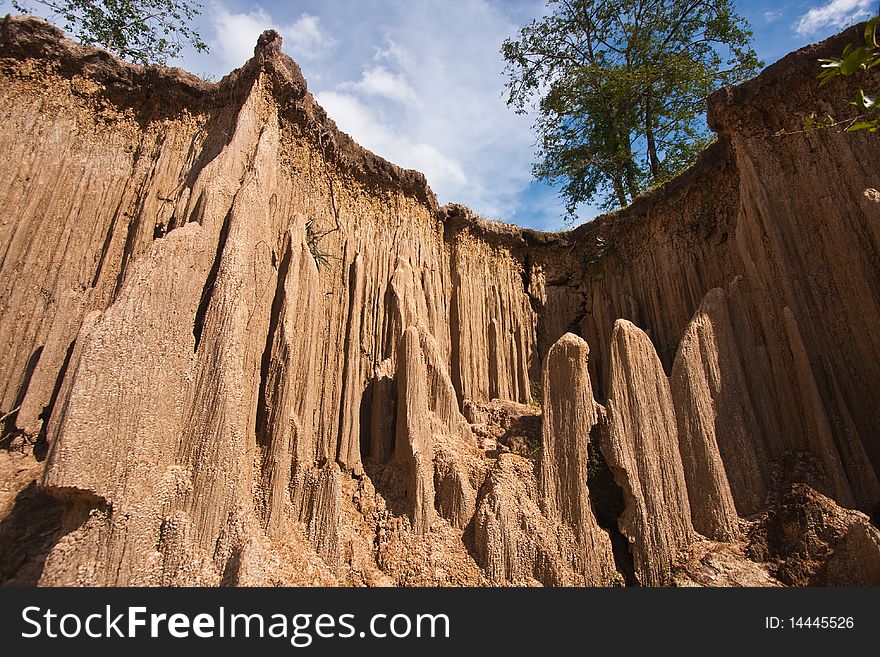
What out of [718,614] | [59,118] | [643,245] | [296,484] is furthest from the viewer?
[643,245]

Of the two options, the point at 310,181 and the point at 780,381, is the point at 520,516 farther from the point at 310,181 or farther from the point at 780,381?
the point at 310,181

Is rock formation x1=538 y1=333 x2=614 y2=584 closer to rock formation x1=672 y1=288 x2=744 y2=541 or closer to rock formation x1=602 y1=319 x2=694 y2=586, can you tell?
rock formation x1=602 y1=319 x2=694 y2=586

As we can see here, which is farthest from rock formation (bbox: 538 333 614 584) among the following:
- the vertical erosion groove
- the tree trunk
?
the tree trunk

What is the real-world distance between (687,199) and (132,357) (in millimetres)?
12078

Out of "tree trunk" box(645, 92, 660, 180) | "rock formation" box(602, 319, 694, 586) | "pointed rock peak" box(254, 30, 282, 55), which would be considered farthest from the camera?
"tree trunk" box(645, 92, 660, 180)

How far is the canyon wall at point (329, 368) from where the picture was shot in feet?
21.1

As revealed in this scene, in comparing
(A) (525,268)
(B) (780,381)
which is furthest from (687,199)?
(B) (780,381)

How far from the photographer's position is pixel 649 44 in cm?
1838

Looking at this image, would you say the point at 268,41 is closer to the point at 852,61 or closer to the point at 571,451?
the point at 571,451

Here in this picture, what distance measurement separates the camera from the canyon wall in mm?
6422

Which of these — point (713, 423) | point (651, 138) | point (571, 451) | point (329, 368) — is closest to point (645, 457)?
point (571, 451)

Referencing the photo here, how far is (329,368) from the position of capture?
29.7ft

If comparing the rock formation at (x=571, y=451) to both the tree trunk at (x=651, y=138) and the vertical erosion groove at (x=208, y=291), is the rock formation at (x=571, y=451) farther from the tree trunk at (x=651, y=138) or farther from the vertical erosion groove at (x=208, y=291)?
the tree trunk at (x=651, y=138)

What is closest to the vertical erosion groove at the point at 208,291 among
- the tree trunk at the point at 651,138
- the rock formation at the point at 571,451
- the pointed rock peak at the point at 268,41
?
the pointed rock peak at the point at 268,41
